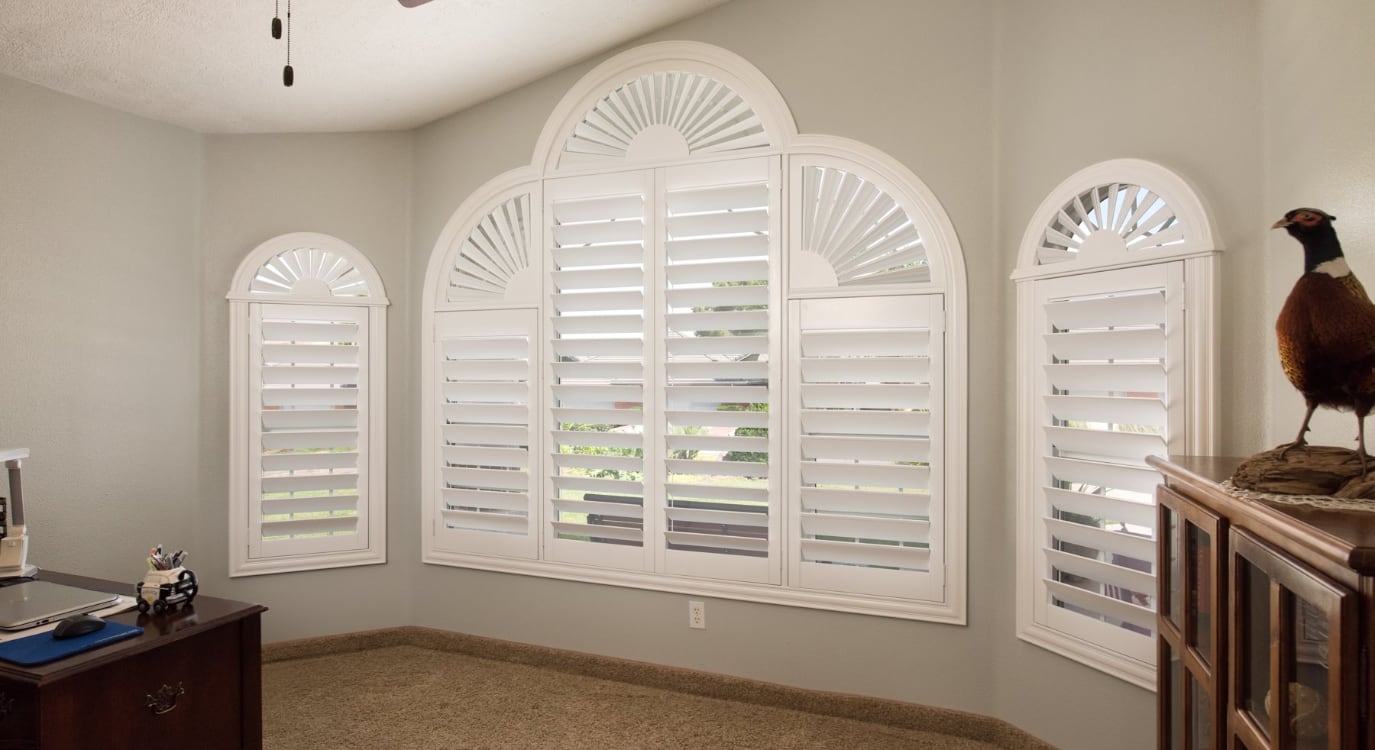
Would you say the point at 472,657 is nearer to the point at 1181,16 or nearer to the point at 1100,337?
the point at 1100,337

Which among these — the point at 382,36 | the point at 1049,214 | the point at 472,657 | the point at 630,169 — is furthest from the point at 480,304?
the point at 1049,214

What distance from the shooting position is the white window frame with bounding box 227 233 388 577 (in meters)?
3.51

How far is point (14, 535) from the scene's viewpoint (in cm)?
243

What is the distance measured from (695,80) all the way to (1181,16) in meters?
1.79

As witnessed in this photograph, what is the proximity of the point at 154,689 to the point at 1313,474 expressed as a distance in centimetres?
260

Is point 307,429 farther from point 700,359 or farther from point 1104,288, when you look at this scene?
point 1104,288

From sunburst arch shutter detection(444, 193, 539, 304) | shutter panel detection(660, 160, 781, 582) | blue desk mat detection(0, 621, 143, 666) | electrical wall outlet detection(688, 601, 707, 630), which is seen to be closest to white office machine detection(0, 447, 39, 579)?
blue desk mat detection(0, 621, 143, 666)

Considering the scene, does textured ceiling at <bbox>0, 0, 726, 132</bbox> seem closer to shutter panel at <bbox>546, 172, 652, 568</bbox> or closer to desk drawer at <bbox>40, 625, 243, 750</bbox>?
shutter panel at <bbox>546, 172, 652, 568</bbox>

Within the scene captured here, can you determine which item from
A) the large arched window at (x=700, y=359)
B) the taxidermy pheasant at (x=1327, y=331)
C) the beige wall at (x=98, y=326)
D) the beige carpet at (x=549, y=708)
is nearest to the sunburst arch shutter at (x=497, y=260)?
the large arched window at (x=700, y=359)

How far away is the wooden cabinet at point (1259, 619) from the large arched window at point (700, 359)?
1.12 m

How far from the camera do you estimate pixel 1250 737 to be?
1.19 m

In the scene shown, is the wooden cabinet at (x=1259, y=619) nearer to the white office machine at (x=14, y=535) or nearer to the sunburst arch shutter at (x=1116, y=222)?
the sunburst arch shutter at (x=1116, y=222)

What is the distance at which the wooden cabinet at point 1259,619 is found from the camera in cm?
89

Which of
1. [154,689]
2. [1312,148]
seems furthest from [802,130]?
[154,689]
